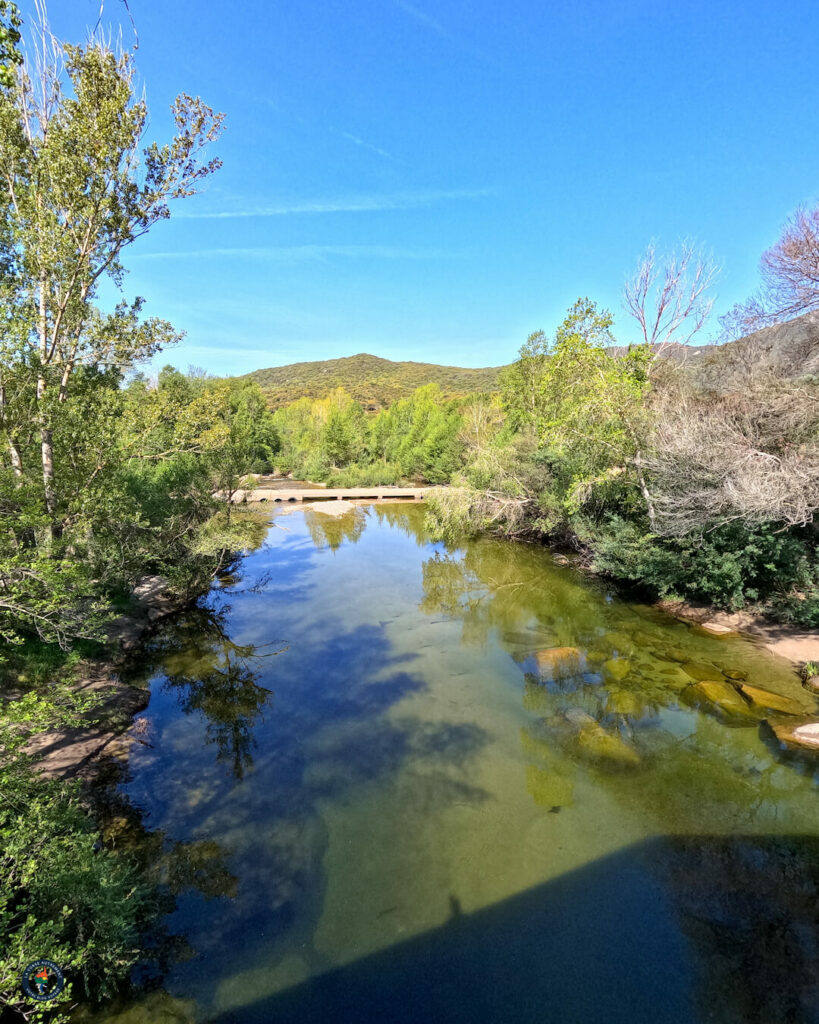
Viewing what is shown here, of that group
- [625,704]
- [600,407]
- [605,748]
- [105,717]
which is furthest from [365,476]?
[605,748]

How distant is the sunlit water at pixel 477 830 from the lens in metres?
4.86

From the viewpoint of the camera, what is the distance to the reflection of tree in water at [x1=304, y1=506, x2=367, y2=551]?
25.6 m

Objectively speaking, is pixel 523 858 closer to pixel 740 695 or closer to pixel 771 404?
pixel 740 695

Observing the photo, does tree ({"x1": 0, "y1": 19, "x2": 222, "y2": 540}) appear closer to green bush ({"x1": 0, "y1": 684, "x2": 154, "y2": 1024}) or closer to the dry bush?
green bush ({"x1": 0, "y1": 684, "x2": 154, "y2": 1024})

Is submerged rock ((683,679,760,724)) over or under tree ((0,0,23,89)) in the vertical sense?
under

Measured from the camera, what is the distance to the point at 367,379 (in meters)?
126

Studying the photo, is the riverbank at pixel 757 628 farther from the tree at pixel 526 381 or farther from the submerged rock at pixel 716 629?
the tree at pixel 526 381

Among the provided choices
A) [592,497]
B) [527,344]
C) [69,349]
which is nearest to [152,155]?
[69,349]

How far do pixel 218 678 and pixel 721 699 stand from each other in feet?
36.6

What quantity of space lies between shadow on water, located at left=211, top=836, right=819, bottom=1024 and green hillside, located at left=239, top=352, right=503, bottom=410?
89947mm

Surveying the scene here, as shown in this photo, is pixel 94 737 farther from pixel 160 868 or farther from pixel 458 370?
pixel 458 370

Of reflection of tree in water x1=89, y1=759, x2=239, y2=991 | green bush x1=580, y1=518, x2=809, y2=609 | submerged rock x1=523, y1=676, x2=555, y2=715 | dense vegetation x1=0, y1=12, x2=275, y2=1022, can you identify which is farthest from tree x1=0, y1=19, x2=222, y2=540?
green bush x1=580, y1=518, x2=809, y2=609

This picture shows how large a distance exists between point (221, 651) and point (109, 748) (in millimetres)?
4370

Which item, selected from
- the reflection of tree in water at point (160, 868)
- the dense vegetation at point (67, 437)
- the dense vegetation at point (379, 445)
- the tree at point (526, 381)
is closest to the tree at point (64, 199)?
the dense vegetation at point (67, 437)
